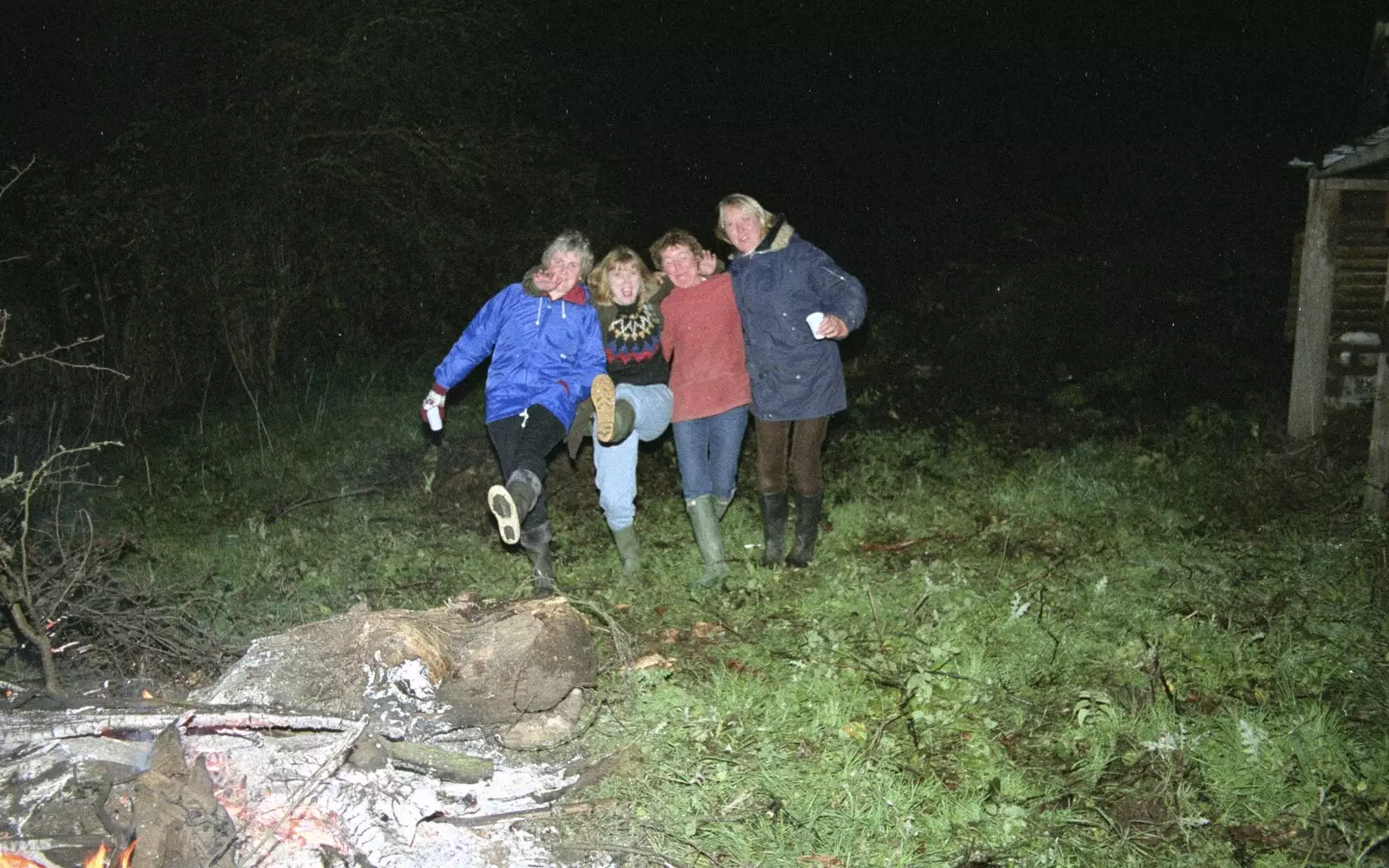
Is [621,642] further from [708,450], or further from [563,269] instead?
[563,269]

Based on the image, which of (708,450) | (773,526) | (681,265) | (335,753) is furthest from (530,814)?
(681,265)

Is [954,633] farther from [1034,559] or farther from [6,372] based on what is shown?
[6,372]

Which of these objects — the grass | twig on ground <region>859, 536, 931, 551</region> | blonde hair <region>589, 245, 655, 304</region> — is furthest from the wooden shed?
blonde hair <region>589, 245, 655, 304</region>

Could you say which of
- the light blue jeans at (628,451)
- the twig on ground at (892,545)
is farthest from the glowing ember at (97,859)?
the twig on ground at (892,545)

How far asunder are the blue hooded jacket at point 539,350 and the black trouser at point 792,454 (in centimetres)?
101

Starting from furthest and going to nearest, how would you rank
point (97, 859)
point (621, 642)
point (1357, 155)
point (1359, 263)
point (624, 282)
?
point (1359, 263), point (1357, 155), point (624, 282), point (621, 642), point (97, 859)

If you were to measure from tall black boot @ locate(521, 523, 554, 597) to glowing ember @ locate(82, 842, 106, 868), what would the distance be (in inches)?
109

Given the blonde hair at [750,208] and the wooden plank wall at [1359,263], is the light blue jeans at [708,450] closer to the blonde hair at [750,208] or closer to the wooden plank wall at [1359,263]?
the blonde hair at [750,208]

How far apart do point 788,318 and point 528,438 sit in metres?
1.50

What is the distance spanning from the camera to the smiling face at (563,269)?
5.53 metres

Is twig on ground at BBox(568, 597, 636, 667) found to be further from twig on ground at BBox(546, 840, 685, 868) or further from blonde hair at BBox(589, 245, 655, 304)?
blonde hair at BBox(589, 245, 655, 304)

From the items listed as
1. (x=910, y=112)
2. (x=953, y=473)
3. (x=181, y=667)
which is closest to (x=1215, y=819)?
(x=181, y=667)

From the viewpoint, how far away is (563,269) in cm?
554

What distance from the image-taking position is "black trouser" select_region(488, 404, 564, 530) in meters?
5.46
